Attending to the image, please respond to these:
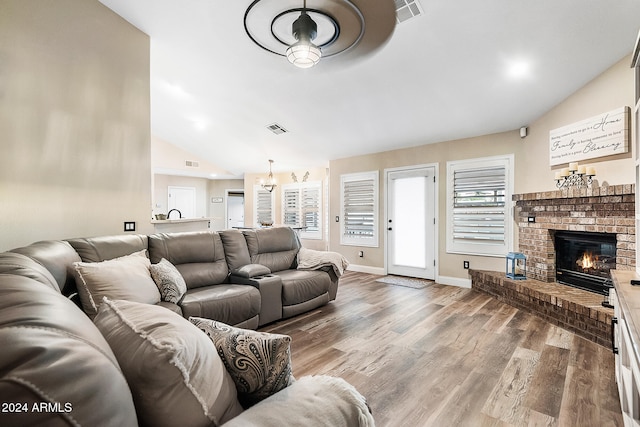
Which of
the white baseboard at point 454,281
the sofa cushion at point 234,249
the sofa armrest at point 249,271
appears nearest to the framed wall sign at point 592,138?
the white baseboard at point 454,281

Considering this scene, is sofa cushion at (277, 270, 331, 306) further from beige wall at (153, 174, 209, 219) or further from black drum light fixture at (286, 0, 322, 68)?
beige wall at (153, 174, 209, 219)

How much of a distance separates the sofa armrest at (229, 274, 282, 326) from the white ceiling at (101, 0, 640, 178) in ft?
7.08

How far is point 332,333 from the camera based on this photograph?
3084mm

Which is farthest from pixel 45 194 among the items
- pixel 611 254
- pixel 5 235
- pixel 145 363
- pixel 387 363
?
pixel 611 254

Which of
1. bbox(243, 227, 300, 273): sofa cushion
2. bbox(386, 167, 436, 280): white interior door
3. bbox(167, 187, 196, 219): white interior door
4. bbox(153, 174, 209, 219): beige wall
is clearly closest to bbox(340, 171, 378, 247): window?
bbox(386, 167, 436, 280): white interior door

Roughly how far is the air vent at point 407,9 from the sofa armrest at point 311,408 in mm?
2945

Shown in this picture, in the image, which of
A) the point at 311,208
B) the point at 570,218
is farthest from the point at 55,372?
the point at 311,208

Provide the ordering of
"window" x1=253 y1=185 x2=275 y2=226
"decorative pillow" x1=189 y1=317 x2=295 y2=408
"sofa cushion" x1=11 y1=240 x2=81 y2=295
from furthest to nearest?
1. "window" x1=253 y1=185 x2=275 y2=226
2. "sofa cushion" x1=11 y1=240 x2=81 y2=295
3. "decorative pillow" x1=189 y1=317 x2=295 y2=408

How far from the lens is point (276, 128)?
18.8ft

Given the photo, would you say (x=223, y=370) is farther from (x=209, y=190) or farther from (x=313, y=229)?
(x=209, y=190)

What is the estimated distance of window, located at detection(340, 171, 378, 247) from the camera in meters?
6.05

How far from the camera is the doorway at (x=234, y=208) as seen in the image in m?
10.3

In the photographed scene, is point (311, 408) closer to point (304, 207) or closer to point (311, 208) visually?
point (311, 208)

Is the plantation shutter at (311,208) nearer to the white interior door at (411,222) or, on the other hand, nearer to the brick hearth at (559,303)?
the white interior door at (411,222)
